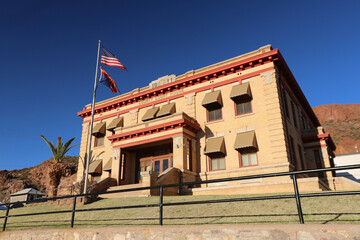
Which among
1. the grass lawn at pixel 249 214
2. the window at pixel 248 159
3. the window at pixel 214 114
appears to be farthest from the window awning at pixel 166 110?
the grass lawn at pixel 249 214

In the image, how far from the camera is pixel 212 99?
22.3 meters

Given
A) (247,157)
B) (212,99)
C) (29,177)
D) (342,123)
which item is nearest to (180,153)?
(247,157)

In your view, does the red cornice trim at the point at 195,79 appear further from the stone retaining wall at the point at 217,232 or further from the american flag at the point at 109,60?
the stone retaining wall at the point at 217,232

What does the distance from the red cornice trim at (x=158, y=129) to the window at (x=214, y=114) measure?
1.40 m

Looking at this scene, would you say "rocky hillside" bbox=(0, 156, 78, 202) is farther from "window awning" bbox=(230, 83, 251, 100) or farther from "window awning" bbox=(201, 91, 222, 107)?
"window awning" bbox=(230, 83, 251, 100)

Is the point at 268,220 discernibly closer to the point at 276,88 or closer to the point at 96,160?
the point at 276,88

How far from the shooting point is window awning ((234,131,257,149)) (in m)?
19.6

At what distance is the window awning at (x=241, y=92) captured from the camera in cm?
2098

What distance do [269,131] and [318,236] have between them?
53.8 ft

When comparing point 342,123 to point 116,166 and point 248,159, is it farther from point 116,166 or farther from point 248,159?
point 116,166

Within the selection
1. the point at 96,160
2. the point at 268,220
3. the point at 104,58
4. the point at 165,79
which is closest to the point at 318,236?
the point at 268,220

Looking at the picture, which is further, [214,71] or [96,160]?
[96,160]

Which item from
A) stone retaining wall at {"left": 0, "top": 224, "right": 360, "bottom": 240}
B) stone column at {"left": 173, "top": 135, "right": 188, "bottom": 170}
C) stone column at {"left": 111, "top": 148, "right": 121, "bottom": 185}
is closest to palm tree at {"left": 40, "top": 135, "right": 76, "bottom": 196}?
stone column at {"left": 111, "top": 148, "right": 121, "bottom": 185}

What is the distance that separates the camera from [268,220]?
7.33m
